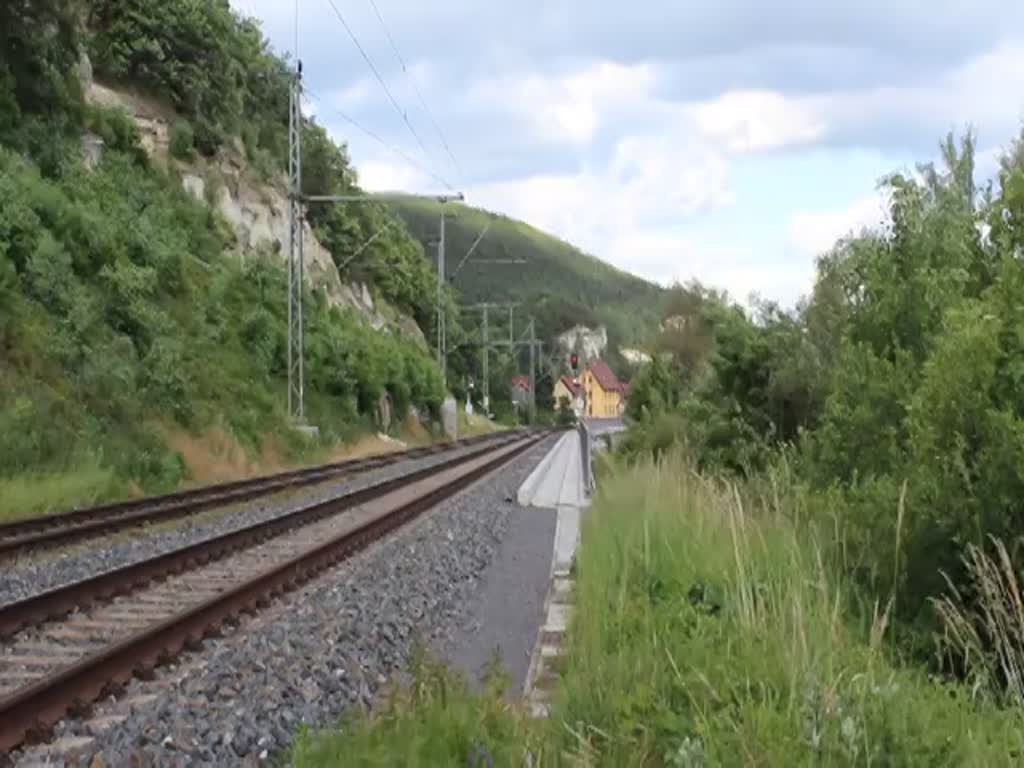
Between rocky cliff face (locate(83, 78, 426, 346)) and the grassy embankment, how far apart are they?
37357mm

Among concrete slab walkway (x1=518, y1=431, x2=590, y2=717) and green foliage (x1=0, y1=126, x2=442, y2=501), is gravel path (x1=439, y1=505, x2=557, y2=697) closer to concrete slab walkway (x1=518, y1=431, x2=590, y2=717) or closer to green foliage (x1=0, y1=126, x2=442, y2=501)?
concrete slab walkway (x1=518, y1=431, x2=590, y2=717)

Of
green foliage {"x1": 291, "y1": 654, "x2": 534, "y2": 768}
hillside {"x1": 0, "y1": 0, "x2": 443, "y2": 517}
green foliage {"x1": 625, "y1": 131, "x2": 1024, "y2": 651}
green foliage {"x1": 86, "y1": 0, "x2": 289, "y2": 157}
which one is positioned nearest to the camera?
green foliage {"x1": 291, "y1": 654, "x2": 534, "y2": 768}

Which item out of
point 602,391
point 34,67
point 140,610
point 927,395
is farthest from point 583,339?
point 927,395

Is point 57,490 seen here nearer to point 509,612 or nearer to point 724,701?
point 509,612

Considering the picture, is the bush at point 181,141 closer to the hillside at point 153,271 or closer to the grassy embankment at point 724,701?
the hillside at point 153,271

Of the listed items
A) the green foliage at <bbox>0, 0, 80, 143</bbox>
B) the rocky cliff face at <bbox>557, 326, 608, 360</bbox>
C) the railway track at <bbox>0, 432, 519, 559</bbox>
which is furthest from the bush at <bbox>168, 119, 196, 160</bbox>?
the rocky cliff face at <bbox>557, 326, 608, 360</bbox>

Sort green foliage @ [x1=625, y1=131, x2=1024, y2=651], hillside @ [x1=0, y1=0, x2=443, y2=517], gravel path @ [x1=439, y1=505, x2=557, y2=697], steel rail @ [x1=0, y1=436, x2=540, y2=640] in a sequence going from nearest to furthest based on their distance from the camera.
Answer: green foliage @ [x1=625, y1=131, x2=1024, y2=651] < gravel path @ [x1=439, y1=505, x2=557, y2=697] < steel rail @ [x1=0, y1=436, x2=540, y2=640] < hillside @ [x1=0, y1=0, x2=443, y2=517]

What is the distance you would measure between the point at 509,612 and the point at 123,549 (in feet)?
19.6

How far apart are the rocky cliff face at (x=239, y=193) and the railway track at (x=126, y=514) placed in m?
18.5

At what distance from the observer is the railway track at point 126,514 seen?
15.9 m

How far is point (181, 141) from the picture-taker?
172ft

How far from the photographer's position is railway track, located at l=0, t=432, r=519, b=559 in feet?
52.3

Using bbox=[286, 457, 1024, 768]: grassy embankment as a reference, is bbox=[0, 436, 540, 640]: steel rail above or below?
below

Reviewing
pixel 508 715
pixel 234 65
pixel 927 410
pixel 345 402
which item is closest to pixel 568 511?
pixel 927 410
